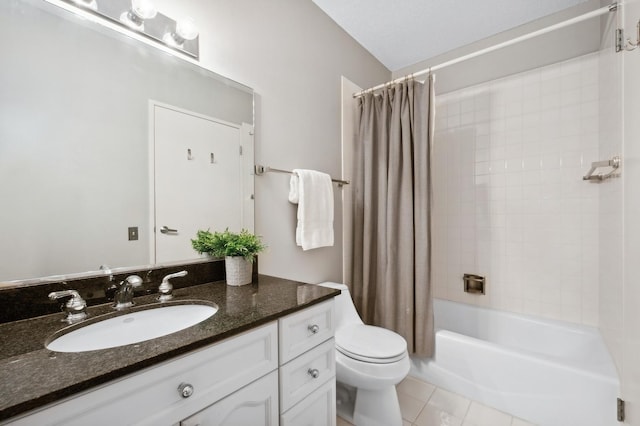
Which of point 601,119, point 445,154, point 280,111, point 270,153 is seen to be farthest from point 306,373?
point 601,119

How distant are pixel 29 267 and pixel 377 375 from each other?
56.1 inches

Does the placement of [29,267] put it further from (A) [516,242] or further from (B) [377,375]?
(A) [516,242]

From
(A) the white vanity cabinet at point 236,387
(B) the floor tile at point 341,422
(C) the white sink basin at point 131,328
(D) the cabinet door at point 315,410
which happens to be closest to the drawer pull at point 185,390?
(A) the white vanity cabinet at point 236,387

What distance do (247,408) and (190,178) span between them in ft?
3.05

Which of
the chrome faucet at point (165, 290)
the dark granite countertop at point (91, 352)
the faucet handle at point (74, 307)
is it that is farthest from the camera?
the chrome faucet at point (165, 290)

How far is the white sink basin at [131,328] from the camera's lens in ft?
2.51

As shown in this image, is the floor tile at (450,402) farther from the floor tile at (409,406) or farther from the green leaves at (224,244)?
the green leaves at (224,244)

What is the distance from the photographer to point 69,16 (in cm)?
94

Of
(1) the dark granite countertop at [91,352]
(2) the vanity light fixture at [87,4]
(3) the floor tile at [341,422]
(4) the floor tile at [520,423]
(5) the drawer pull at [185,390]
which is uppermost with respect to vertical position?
(2) the vanity light fixture at [87,4]

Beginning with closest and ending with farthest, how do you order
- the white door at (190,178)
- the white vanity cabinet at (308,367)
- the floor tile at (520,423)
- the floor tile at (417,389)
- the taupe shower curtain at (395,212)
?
1. the white vanity cabinet at (308,367)
2. the white door at (190,178)
3. the floor tile at (520,423)
4. the floor tile at (417,389)
5. the taupe shower curtain at (395,212)

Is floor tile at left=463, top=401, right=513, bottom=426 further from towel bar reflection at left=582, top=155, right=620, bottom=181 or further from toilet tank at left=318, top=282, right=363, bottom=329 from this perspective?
towel bar reflection at left=582, top=155, right=620, bottom=181

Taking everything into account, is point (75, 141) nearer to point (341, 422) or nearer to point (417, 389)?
point (341, 422)

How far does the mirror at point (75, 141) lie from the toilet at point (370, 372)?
3.39 feet

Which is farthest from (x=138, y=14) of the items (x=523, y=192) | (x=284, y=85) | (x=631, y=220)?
(x=523, y=192)
